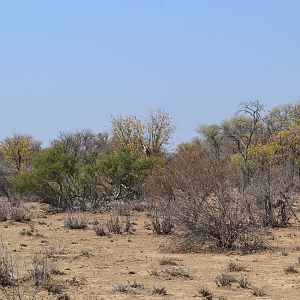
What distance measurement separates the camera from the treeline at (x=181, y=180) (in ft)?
55.1

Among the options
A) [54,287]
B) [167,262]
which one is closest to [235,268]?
[167,262]

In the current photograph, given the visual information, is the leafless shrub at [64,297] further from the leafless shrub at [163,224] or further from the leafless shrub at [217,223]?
the leafless shrub at [163,224]

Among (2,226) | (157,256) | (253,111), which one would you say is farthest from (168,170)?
(253,111)

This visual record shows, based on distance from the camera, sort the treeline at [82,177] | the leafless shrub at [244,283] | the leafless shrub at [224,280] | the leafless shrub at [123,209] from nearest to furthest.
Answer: the leafless shrub at [244,283]
the leafless shrub at [224,280]
the leafless shrub at [123,209]
the treeline at [82,177]

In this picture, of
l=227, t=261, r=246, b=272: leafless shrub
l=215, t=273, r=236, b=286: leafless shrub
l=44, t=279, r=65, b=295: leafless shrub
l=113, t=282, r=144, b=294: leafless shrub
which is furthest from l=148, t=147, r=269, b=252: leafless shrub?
l=44, t=279, r=65, b=295: leafless shrub

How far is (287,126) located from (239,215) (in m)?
28.0

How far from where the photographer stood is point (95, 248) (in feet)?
57.2

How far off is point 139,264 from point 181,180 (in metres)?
8.76

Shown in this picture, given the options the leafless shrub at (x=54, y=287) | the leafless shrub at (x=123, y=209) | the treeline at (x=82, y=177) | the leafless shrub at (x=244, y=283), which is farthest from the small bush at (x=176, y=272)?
the treeline at (x=82, y=177)

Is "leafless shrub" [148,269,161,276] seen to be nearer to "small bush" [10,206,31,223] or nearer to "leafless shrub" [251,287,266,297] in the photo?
"leafless shrub" [251,287,266,297]

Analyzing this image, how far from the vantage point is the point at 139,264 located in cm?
1436

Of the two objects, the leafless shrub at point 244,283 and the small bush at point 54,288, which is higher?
the small bush at point 54,288

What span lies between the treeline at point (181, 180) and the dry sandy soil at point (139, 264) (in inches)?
36.7

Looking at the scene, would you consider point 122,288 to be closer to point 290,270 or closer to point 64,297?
Result: point 64,297
